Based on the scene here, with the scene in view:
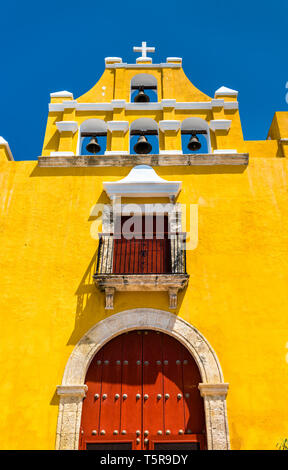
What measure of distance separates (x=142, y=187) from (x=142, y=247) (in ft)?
3.86

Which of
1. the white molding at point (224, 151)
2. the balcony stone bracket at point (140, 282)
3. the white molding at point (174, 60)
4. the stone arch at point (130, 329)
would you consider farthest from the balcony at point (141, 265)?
the white molding at point (174, 60)

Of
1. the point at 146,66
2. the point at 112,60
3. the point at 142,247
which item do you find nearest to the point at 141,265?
the point at 142,247

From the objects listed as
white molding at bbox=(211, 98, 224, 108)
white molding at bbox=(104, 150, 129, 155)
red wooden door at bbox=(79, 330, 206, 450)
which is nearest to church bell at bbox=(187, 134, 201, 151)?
white molding at bbox=(211, 98, 224, 108)

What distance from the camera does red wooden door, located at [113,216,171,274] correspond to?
767 centimetres

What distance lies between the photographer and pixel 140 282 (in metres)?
7.23

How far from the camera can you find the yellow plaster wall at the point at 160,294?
21.6 feet

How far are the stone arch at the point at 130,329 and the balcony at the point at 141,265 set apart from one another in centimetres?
33

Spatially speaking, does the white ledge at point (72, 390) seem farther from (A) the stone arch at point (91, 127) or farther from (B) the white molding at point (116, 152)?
(A) the stone arch at point (91, 127)

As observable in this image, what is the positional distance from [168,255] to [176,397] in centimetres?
234

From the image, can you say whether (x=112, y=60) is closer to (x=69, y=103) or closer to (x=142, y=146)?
(x=69, y=103)

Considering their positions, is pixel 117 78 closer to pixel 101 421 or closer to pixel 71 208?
pixel 71 208

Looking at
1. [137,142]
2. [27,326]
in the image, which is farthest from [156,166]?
[27,326]

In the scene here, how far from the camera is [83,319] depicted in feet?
23.7

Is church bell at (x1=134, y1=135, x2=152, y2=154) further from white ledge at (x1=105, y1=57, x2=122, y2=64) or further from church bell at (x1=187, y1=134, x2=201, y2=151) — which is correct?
white ledge at (x1=105, y1=57, x2=122, y2=64)
